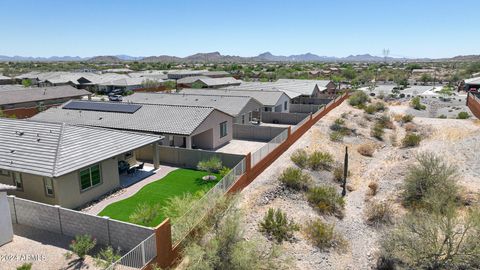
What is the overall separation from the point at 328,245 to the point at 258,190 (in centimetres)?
608

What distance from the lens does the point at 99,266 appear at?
13.7 m

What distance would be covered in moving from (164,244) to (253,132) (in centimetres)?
2295

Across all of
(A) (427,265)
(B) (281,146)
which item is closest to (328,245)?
(A) (427,265)

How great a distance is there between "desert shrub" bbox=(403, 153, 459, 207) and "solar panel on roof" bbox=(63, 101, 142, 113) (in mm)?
23072

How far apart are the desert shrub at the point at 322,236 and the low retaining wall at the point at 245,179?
498 centimetres

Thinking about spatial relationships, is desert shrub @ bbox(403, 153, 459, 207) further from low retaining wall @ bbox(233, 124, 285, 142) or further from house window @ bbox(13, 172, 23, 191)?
house window @ bbox(13, 172, 23, 191)

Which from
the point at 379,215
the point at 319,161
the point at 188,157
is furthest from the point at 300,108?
the point at 379,215

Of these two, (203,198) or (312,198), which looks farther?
(312,198)

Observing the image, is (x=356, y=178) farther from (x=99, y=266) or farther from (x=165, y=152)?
(x=99, y=266)

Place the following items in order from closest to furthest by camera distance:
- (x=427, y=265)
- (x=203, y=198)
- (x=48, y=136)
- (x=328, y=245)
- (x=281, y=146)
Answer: (x=427, y=265) < (x=203, y=198) < (x=328, y=245) < (x=48, y=136) < (x=281, y=146)

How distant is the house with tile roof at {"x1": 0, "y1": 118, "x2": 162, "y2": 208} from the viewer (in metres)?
18.7

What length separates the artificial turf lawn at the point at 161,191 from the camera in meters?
18.8

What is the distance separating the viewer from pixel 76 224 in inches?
628

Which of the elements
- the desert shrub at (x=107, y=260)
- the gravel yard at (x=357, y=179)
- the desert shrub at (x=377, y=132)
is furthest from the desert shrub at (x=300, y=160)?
the desert shrub at (x=107, y=260)
